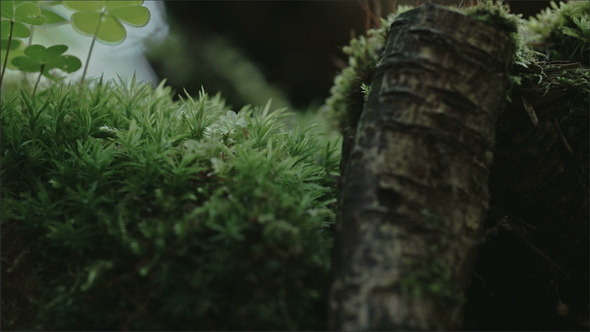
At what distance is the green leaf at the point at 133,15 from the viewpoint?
6.88 feet

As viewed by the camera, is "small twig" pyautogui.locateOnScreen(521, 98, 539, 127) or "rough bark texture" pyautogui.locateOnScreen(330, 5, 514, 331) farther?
"small twig" pyautogui.locateOnScreen(521, 98, 539, 127)

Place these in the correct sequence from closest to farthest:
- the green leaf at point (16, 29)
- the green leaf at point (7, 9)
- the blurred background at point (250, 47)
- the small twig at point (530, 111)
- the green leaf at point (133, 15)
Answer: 1. the small twig at point (530, 111)
2. the green leaf at point (7, 9)
3. the green leaf at point (16, 29)
4. the green leaf at point (133, 15)
5. the blurred background at point (250, 47)

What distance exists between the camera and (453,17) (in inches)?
51.8

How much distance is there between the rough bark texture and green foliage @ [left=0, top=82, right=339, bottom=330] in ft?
0.55

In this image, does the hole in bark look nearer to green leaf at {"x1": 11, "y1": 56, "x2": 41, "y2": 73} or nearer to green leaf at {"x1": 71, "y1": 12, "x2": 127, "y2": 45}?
green leaf at {"x1": 71, "y1": 12, "x2": 127, "y2": 45}

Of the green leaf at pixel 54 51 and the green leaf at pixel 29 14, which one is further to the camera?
the green leaf at pixel 54 51

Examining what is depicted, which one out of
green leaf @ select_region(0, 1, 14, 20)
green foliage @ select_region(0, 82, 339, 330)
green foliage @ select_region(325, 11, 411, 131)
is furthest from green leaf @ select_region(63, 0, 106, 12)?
green foliage @ select_region(325, 11, 411, 131)

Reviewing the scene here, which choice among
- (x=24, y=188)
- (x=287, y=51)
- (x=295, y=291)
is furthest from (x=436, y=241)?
(x=287, y=51)

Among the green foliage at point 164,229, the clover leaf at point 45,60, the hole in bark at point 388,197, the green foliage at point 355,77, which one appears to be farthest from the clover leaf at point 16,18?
the hole in bark at point 388,197

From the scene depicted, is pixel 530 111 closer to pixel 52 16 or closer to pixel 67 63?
pixel 67 63

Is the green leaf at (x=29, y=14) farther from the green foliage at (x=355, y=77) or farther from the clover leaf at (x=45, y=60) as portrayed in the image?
the green foliage at (x=355, y=77)

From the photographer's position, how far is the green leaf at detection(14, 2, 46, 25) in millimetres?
1884

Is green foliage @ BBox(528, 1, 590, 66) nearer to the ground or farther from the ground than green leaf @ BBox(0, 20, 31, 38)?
farther from the ground

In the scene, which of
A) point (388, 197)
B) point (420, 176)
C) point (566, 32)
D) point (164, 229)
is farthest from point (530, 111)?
point (164, 229)
